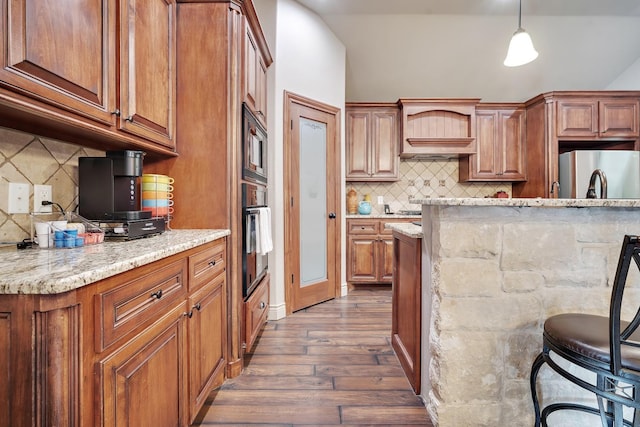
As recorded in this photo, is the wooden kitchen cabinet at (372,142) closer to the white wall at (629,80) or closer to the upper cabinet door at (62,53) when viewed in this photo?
the white wall at (629,80)

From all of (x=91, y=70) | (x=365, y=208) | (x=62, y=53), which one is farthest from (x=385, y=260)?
(x=62, y=53)

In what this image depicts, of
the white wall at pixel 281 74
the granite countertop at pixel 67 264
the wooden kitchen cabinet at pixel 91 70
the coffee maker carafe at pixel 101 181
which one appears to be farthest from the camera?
the white wall at pixel 281 74

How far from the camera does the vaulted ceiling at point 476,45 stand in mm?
3457

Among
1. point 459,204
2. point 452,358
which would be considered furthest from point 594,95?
point 452,358

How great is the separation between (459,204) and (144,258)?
123 centimetres

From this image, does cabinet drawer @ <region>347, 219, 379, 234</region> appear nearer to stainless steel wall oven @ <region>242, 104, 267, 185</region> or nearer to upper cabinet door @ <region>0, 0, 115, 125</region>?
stainless steel wall oven @ <region>242, 104, 267, 185</region>

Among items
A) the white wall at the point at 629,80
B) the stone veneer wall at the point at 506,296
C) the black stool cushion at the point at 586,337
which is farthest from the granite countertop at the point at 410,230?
the white wall at the point at 629,80

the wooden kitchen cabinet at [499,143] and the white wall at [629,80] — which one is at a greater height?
the white wall at [629,80]

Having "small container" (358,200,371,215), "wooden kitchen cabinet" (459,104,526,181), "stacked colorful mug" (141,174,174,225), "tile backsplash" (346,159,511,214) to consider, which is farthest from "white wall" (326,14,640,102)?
"stacked colorful mug" (141,174,174,225)

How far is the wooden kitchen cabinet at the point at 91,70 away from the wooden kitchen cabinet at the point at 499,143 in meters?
3.86

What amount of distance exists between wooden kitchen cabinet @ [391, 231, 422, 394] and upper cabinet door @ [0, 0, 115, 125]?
1603 millimetres

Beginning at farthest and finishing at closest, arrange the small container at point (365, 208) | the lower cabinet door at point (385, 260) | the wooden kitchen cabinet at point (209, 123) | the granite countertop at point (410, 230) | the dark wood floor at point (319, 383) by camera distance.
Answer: the small container at point (365, 208) < the lower cabinet door at point (385, 260) < the wooden kitchen cabinet at point (209, 123) < the granite countertop at point (410, 230) < the dark wood floor at point (319, 383)

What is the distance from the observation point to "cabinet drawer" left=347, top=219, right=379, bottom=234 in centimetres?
392

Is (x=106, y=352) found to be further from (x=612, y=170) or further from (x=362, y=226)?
(x=612, y=170)
